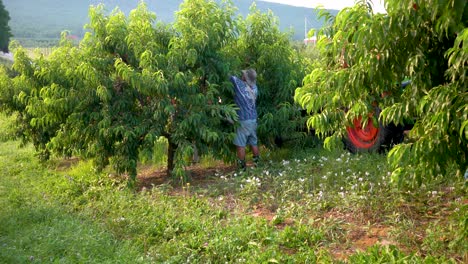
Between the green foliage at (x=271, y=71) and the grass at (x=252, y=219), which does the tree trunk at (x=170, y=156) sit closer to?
the grass at (x=252, y=219)

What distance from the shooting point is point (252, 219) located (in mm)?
5105

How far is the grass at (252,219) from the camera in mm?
4273

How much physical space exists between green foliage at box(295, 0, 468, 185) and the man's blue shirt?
3.64 m

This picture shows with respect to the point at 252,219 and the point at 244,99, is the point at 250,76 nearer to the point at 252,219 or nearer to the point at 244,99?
the point at 244,99

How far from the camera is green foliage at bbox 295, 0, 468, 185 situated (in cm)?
274

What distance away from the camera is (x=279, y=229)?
4.88 meters

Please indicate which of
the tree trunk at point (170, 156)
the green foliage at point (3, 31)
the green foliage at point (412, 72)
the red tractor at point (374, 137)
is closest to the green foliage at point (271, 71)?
the red tractor at point (374, 137)

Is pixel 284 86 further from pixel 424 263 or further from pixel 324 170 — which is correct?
pixel 424 263

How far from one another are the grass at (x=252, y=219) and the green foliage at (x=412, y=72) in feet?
2.52

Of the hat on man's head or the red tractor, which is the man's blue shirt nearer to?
the hat on man's head

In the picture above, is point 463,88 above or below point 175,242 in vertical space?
above

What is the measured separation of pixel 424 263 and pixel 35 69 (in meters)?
6.61

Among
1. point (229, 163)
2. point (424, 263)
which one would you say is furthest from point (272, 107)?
point (424, 263)

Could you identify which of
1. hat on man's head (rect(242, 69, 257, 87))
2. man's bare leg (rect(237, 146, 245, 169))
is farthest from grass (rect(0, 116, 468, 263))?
hat on man's head (rect(242, 69, 257, 87))
